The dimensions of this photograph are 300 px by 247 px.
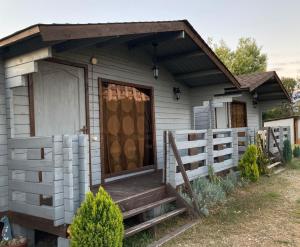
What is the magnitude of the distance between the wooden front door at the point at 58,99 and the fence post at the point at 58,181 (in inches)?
42.3

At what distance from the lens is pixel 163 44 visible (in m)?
5.88

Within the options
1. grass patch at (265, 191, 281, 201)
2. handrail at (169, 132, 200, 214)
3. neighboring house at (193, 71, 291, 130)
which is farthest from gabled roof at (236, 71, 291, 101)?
handrail at (169, 132, 200, 214)

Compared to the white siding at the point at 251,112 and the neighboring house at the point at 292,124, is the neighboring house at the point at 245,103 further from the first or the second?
the neighboring house at the point at 292,124

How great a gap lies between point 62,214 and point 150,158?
3288mm

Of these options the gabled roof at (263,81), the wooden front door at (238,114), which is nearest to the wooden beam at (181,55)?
the gabled roof at (263,81)

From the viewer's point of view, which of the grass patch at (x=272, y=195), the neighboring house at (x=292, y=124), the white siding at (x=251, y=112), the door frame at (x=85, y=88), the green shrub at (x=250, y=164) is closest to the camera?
the door frame at (x=85, y=88)

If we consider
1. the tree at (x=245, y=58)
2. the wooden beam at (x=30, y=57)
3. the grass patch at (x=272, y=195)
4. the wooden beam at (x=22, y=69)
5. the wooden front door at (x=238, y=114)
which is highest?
the tree at (x=245, y=58)

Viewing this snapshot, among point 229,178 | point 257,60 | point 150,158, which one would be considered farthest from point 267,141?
point 257,60

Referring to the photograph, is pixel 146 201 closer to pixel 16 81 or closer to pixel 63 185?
pixel 63 185

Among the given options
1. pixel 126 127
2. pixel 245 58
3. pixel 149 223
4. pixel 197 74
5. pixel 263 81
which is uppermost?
pixel 245 58

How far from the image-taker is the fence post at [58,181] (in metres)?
3.24

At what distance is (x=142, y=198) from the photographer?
430 cm

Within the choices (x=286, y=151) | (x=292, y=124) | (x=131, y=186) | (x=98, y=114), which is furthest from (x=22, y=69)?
(x=292, y=124)

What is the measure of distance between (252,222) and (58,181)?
115 inches
